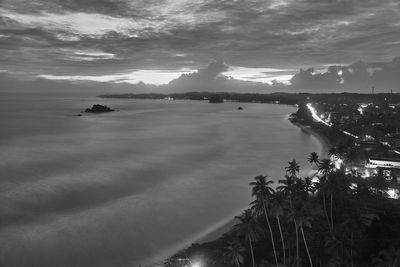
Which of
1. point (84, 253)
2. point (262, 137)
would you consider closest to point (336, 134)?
point (262, 137)

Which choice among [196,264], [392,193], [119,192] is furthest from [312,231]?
[119,192]

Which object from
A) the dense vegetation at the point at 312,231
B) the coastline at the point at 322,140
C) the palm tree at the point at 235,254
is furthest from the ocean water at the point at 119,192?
the palm tree at the point at 235,254

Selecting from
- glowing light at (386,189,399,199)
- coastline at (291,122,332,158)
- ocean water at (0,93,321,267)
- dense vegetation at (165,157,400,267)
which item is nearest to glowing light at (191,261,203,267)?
dense vegetation at (165,157,400,267)

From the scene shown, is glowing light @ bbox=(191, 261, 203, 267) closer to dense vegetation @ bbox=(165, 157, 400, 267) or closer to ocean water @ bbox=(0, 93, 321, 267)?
dense vegetation @ bbox=(165, 157, 400, 267)

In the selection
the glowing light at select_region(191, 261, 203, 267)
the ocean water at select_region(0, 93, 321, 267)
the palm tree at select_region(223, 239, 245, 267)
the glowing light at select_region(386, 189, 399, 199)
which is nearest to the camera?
the palm tree at select_region(223, 239, 245, 267)

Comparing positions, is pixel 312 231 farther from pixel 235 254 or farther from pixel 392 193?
pixel 392 193
